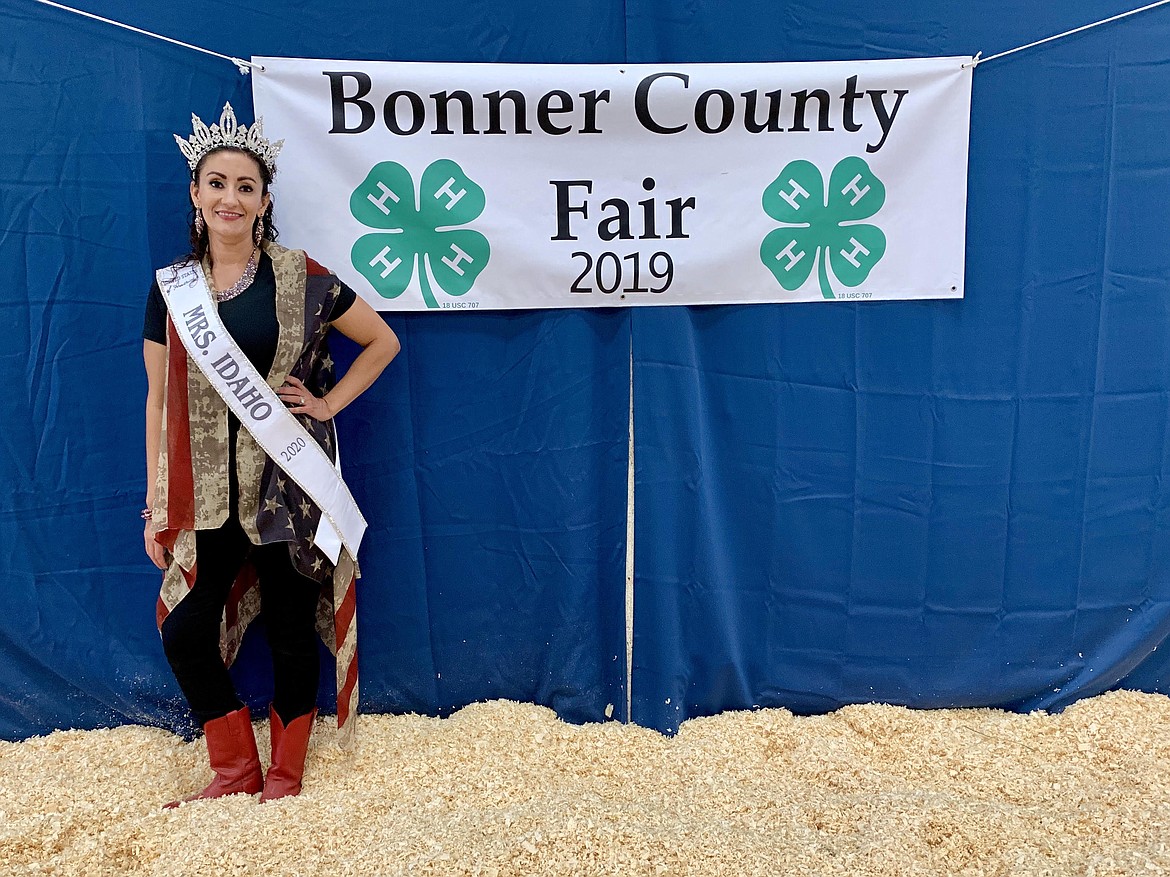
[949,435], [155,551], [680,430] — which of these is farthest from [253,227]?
[949,435]

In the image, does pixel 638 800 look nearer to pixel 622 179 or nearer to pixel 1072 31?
pixel 622 179

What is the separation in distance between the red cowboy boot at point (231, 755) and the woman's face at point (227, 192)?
0.98m

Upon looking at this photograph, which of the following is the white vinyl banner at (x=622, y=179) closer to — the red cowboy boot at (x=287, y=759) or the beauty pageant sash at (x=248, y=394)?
the beauty pageant sash at (x=248, y=394)

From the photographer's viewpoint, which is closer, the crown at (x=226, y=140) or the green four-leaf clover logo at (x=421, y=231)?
the crown at (x=226, y=140)

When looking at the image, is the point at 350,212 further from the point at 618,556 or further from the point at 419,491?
the point at 618,556

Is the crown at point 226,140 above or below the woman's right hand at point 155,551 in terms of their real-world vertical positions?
above

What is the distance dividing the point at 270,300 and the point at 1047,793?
190 centimetres

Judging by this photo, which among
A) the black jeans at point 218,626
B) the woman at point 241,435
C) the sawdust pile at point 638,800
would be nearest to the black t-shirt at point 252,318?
the woman at point 241,435

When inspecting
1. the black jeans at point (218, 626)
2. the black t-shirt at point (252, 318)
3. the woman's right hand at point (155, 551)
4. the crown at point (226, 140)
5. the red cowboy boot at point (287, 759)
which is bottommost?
the red cowboy boot at point (287, 759)

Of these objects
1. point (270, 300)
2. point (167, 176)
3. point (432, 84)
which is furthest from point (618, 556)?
point (167, 176)

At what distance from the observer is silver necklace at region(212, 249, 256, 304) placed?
178 cm

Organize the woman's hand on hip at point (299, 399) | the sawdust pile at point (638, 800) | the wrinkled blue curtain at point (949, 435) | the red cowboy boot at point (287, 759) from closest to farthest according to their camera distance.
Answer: the sawdust pile at point (638, 800), the woman's hand on hip at point (299, 399), the red cowboy boot at point (287, 759), the wrinkled blue curtain at point (949, 435)

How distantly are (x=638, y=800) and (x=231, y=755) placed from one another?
2.80 feet

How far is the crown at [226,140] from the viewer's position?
69.8 inches
